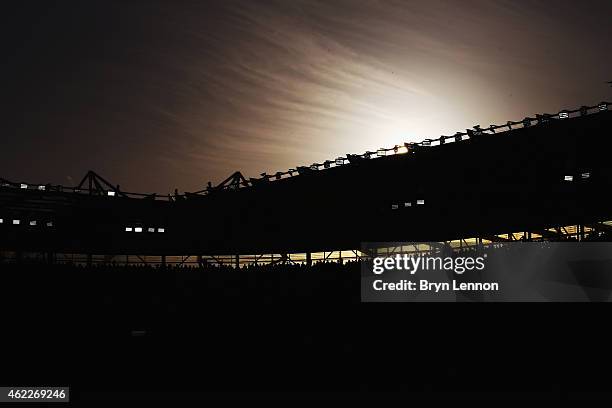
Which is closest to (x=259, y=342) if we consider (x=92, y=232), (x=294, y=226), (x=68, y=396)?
(x=68, y=396)

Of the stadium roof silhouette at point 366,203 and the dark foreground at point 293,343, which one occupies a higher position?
the stadium roof silhouette at point 366,203

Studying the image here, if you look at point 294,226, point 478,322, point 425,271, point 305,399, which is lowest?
point 305,399

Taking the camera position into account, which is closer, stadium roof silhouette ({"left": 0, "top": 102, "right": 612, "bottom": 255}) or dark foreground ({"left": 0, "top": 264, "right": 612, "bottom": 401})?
dark foreground ({"left": 0, "top": 264, "right": 612, "bottom": 401})

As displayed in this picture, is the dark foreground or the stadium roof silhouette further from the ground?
the stadium roof silhouette

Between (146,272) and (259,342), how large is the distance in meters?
14.2

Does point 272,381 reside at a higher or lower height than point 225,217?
lower

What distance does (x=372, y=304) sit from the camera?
22.3 meters

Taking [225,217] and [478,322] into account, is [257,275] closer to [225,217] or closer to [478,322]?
[478,322]

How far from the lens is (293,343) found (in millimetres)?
19562

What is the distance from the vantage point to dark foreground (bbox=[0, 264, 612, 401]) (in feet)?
55.4

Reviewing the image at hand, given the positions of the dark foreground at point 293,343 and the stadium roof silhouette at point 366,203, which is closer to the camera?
the dark foreground at point 293,343

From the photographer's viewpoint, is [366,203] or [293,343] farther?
[366,203]

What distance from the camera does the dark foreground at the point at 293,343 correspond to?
16.9m

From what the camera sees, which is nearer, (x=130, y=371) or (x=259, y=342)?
(x=130, y=371)
